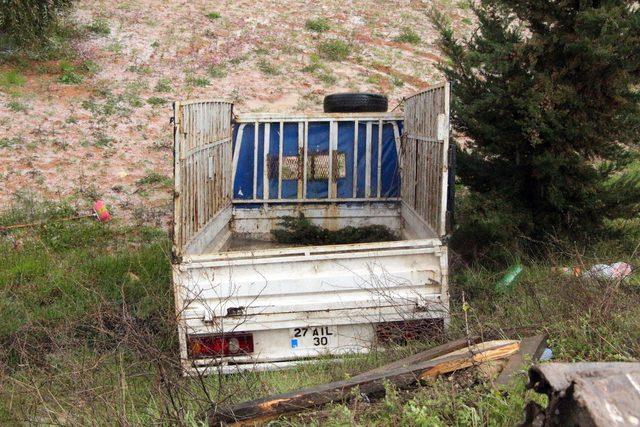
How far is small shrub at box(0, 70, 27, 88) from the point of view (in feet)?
41.5

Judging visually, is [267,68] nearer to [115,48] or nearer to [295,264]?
[115,48]

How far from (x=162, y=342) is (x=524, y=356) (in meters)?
2.74

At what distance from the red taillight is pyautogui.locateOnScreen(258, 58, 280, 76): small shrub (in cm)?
1095

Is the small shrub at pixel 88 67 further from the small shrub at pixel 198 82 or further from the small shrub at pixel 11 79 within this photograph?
the small shrub at pixel 198 82

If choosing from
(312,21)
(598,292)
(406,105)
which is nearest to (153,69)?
(312,21)

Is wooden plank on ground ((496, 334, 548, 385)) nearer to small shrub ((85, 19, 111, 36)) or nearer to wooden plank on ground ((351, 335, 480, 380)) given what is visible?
wooden plank on ground ((351, 335, 480, 380))

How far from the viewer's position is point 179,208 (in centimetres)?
486

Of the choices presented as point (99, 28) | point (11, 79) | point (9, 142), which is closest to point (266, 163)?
point (9, 142)

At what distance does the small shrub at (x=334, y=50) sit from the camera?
1593 centimetres

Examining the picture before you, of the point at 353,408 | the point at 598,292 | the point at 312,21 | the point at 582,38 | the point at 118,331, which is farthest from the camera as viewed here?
the point at 312,21

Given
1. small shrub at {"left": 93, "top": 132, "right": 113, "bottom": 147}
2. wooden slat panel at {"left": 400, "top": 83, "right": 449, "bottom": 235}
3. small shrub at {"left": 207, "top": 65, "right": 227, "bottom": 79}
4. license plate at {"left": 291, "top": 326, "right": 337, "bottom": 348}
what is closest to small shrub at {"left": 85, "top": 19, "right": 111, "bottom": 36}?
small shrub at {"left": 207, "top": 65, "right": 227, "bottom": 79}

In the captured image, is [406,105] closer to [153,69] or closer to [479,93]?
[479,93]

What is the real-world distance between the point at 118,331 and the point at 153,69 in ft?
34.3

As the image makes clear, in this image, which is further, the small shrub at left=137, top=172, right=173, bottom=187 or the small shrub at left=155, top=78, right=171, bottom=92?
the small shrub at left=155, top=78, right=171, bottom=92
